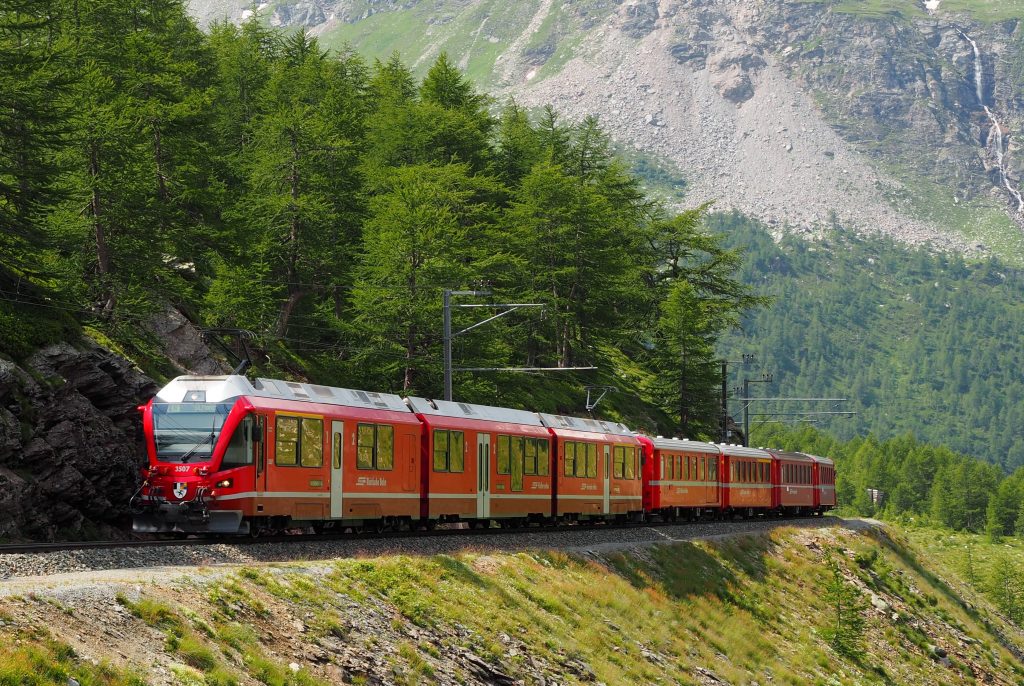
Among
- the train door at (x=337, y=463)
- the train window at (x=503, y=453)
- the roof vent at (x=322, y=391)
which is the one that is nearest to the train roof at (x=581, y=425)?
the train window at (x=503, y=453)

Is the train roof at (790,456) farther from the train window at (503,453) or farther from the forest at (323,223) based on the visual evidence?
the train window at (503,453)

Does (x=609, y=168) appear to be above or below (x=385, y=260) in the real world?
above

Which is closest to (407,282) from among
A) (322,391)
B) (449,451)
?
(449,451)

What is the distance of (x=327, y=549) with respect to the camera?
25719 millimetres

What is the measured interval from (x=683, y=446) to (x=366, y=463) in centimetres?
2381

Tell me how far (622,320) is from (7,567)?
65.2 meters

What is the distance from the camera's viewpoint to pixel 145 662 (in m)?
15.2

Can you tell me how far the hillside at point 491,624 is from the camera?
51.1 feet

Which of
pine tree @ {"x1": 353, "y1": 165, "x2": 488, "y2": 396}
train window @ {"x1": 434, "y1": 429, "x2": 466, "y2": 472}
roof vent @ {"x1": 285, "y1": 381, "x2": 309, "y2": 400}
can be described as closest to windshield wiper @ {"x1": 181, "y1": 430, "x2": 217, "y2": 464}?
roof vent @ {"x1": 285, "y1": 381, "x2": 309, "y2": 400}

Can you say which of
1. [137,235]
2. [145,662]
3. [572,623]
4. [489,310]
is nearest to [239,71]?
[489,310]

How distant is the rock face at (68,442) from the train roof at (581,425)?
13198 millimetres

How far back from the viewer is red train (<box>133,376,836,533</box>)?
24.9 m

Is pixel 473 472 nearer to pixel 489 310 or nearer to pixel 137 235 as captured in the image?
pixel 137 235

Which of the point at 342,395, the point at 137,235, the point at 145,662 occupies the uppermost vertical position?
the point at 137,235
